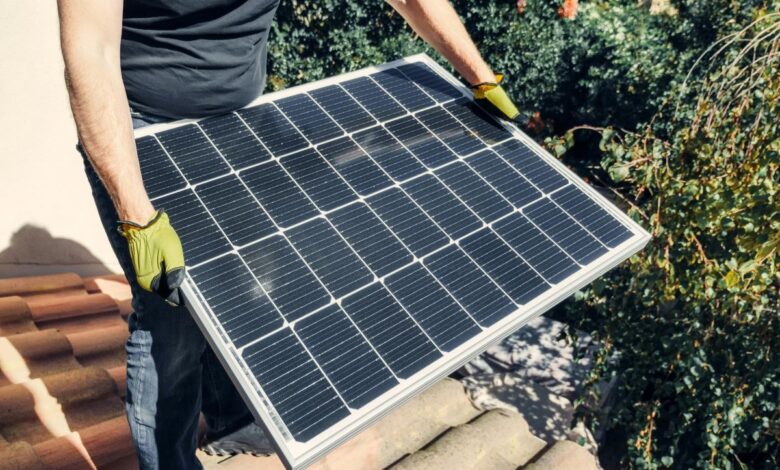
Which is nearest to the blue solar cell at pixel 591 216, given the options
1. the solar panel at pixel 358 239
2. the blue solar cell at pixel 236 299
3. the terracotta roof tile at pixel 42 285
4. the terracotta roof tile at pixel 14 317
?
the solar panel at pixel 358 239

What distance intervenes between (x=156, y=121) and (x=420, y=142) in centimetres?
138

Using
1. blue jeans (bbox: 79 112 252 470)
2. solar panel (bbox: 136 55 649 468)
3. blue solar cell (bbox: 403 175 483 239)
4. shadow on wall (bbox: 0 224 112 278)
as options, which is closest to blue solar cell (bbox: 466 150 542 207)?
solar panel (bbox: 136 55 649 468)

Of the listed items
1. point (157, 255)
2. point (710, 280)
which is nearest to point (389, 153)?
point (157, 255)

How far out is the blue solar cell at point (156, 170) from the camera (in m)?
2.78

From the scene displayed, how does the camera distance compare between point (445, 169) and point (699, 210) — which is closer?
point (445, 169)

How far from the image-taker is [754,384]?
161 inches

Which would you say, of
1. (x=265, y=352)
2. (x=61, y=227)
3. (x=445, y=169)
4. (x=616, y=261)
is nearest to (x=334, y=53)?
(x=61, y=227)

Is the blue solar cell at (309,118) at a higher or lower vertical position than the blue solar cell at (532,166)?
lower

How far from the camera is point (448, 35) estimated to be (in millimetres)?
3768

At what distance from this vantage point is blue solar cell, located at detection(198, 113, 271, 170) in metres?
3.02

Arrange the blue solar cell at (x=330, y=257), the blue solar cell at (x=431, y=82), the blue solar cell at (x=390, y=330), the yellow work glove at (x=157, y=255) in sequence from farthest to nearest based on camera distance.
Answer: the blue solar cell at (x=431, y=82) → the blue solar cell at (x=330, y=257) → the blue solar cell at (x=390, y=330) → the yellow work glove at (x=157, y=255)

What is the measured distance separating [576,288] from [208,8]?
83.3 inches

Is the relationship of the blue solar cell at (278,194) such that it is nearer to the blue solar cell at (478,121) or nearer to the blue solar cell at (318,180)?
the blue solar cell at (318,180)

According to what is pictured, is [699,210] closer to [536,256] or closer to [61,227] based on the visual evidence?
[536,256]
